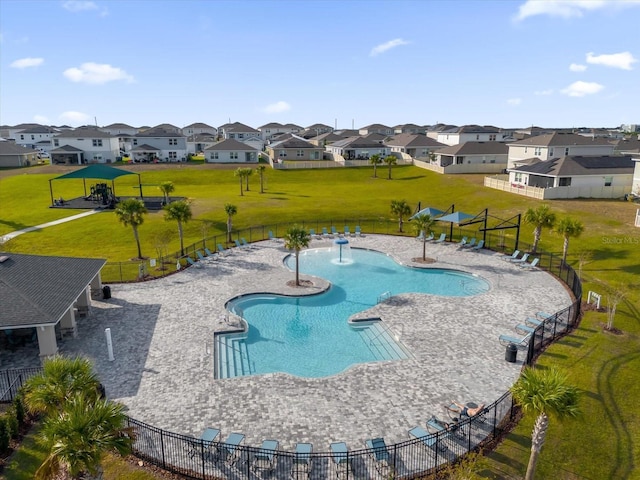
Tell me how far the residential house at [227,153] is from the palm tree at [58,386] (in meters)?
83.3

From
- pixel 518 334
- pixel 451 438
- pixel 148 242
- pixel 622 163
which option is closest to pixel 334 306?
pixel 518 334

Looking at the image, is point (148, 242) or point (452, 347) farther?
point (148, 242)

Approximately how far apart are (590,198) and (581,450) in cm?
4755

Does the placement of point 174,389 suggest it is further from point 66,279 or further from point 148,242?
point 148,242

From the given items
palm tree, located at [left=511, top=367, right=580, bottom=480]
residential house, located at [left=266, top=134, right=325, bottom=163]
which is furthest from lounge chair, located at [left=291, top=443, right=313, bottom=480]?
residential house, located at [left=266, top=134, right=325, bottom=163]

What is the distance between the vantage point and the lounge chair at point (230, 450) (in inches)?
553

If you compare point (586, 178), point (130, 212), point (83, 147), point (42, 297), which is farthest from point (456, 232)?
point (83, 147)

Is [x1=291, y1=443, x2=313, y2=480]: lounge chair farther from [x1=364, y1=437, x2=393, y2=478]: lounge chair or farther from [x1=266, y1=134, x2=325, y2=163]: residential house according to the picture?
[x1=266, y1=134, x2=325, y2=163]: residential house

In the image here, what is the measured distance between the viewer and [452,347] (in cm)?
2153

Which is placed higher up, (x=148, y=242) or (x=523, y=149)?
(x=523, y=149)

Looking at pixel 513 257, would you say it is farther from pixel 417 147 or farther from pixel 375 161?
pixel 417 147

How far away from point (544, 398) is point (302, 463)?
24.0 ft

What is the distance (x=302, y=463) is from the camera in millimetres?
13750

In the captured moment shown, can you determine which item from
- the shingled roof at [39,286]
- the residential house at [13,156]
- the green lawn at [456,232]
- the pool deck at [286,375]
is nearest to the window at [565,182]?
the green lawn at [456,232]
